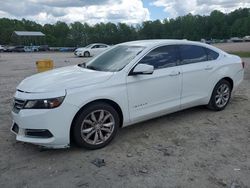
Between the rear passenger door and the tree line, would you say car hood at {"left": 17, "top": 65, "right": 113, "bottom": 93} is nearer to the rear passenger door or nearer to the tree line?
the rear passenger door

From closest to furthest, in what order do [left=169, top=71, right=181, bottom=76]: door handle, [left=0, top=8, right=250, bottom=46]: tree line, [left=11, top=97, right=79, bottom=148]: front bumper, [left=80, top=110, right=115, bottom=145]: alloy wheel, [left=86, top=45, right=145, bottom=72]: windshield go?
[left=11, top=97, right=79, bottom=148]: front bumper < [left=80, top=110, right=115, bottom=145]: alloy wheel < [left=86, top=45, right=145, bottom=72]: windshield < [left=169, top=71, right=181, bottom=76]: door handle < [left=0, top=8, right=250, bottom=46]: tree line

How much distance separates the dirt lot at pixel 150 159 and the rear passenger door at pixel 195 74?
18.2 inches

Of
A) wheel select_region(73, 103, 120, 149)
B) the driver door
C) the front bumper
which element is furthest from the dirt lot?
the driver door

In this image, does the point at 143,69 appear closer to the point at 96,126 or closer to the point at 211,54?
the point at 96,126

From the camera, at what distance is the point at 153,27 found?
114 meters

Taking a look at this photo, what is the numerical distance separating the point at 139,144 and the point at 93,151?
736 mm

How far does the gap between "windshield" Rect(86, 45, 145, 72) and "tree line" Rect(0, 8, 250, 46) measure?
8685cm

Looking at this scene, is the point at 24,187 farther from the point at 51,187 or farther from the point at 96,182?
the point at 96,182

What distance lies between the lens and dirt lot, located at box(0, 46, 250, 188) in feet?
12.3

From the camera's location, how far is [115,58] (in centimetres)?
547

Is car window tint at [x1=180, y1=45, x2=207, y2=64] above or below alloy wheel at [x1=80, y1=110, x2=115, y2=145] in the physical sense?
above

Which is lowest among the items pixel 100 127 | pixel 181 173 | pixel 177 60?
pixel 181 173

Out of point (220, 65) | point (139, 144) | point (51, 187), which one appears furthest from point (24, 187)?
point (220, 65)

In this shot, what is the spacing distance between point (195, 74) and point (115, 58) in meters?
1.56
